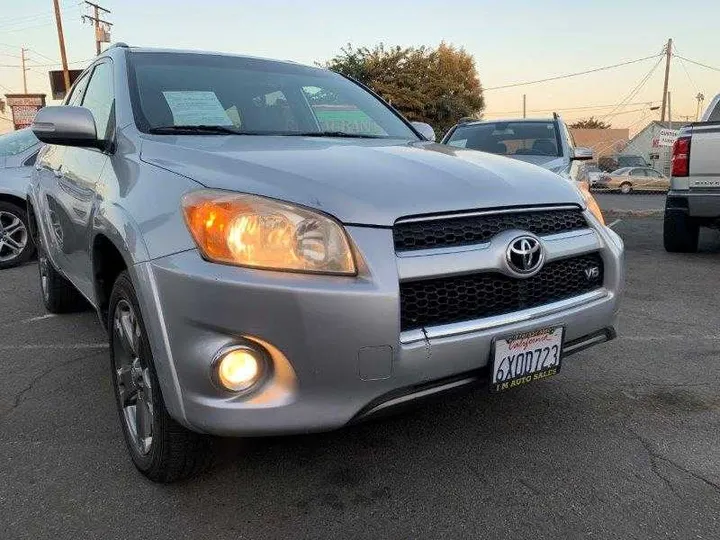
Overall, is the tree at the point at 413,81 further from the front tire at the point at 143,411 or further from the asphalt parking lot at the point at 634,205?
the front tire at the point at 143,411

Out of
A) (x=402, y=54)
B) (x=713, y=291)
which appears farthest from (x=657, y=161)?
(x=713, y=291)

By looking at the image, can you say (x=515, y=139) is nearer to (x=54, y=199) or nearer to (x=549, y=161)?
(x=549, y=161)

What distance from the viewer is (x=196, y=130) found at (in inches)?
108

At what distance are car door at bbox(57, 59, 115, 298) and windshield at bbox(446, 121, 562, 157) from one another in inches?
198

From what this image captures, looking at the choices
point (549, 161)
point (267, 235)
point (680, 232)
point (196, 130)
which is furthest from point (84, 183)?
Answer: point (680, 232)

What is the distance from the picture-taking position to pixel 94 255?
264 cm

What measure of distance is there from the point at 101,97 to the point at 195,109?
2.39 feet

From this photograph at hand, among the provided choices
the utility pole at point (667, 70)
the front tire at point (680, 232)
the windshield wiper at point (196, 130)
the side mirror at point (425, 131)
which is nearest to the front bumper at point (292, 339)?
the windshield wiper at point (196, 130)

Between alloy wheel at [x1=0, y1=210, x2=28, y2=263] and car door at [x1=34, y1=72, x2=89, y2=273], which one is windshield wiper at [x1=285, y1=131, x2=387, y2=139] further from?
alloy wheel at [x1=0, y1=210, x2=28, y2=263]

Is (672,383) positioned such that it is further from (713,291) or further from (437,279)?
(713,291)

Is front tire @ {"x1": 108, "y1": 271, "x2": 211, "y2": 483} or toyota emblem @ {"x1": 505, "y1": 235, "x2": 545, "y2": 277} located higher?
toyota emblem @ {"x1": 505, "y1": 235, "x2": 545, "y2": 277}

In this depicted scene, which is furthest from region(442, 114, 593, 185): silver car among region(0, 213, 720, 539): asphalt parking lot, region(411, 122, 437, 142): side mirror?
region(0, 213, 720, 539): asphalt parking lot

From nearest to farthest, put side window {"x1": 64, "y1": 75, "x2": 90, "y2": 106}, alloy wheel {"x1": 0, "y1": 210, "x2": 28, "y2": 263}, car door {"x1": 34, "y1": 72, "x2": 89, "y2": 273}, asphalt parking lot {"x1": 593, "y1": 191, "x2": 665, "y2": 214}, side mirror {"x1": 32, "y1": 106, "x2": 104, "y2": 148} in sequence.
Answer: side mirror {"x1": 32, "y1": 106, "x2": 104, "y2": 148}
car door {"x1": 34, "y1": 72, "x2": 89, "y2": 273}
side window {"x1": 64, "y1": 75, "x2": 90, "y2": 106}
alloy wheel {"x1": 0, "y1": 210, "x2": 28, "y2": 263}
asphalt parking lot {"x1": 593, "y1": 191, "x2": 665, "y2": 214}

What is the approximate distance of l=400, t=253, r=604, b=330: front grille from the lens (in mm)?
1986
